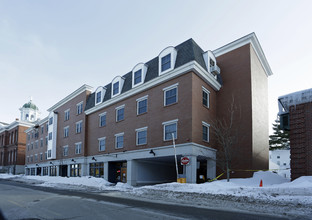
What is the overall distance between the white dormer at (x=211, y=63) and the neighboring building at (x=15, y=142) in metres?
61.4

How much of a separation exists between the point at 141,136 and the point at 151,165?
4475mm

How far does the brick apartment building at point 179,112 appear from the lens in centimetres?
2308

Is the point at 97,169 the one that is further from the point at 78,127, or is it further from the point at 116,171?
the point at 78,127

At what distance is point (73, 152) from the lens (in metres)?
A: 39.5

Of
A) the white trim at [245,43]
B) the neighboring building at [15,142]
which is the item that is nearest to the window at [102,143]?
the white trim at [245,43]

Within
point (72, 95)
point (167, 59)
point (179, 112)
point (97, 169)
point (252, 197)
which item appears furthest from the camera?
point (72, 95)

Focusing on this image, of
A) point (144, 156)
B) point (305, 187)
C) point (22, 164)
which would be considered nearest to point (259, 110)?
point (144, 156)

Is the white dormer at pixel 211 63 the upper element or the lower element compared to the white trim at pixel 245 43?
lower

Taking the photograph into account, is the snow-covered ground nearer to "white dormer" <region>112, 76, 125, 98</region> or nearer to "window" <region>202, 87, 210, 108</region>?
"window" <region>202, 87, 210, 108</region>

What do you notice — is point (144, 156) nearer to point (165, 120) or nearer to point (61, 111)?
point (165, 120)

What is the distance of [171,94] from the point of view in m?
24.6

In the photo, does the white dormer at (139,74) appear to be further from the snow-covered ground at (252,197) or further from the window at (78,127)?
the window at (78,127)

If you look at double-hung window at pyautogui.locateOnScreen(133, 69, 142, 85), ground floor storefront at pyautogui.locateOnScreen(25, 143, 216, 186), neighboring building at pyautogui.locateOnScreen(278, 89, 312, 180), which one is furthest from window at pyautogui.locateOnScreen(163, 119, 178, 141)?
Answer: neighboring building at pyautogui.locateOnScreen(278, 89, 312, 180)

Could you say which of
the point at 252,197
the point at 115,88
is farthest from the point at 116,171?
the point at 252,197
